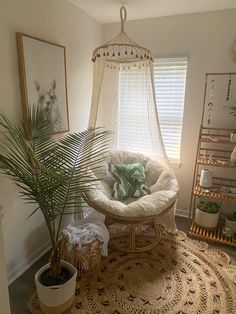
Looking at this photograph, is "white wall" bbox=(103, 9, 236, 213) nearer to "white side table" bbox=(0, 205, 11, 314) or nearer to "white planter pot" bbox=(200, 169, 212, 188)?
"white planter pot" bbox=(200, 169, 212, 188)

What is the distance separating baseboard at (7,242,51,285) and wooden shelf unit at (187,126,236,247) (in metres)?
1.51

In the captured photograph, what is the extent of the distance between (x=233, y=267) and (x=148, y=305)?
0.90 m

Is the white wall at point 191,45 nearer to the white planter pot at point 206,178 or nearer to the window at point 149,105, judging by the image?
the window at point 149,105

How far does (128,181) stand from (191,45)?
1662mm

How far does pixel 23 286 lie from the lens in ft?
6.02

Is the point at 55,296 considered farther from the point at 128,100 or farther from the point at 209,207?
Answer: the point at 128,100

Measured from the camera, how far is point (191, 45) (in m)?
2.55

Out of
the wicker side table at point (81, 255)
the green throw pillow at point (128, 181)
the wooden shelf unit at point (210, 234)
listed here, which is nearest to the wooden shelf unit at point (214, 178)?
the wooden shelf unit at point (210, 234)

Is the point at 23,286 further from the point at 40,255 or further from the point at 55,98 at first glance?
the point at 55,98

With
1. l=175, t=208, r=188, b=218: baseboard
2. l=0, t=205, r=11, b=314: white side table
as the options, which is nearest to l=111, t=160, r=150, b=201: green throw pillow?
l=175, t=208, r=188, b=218: baseboard

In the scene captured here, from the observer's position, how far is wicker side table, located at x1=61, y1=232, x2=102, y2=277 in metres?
1.83

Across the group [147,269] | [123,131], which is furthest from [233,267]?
[123,131]

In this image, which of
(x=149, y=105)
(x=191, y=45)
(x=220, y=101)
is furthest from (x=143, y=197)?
(x=191, y=45)

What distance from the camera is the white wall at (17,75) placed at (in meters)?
1.70
